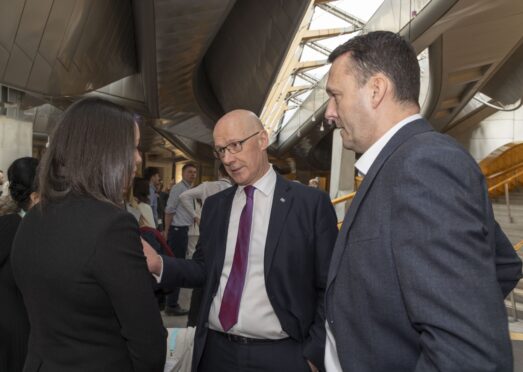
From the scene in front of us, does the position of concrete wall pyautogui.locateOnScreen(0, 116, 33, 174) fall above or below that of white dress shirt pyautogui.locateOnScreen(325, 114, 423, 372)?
above

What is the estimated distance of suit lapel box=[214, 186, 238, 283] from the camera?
7.23 feet

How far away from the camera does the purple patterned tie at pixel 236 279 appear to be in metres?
2.08

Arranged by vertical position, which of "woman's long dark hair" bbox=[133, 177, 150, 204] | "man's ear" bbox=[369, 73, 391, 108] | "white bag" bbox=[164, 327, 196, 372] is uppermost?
"man's ear" bbox=[369, 73, 391, 108]

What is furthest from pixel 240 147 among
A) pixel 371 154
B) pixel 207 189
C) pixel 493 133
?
pixel 493 133

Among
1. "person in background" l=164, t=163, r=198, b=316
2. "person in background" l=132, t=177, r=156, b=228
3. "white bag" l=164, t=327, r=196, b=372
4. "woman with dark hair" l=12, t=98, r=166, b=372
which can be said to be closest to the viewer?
"woman with dark hair" l=12, t=98, r=166, b=372

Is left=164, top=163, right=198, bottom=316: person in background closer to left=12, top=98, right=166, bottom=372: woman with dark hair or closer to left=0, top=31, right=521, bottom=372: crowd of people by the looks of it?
left=0, top=31, right=521, bottom=372: crowd of people

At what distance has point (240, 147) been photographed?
2.31m

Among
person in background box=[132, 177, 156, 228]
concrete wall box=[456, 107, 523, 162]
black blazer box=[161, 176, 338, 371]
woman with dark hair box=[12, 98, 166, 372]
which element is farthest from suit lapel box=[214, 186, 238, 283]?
concrete wall box=[456, 107, 523, 162]

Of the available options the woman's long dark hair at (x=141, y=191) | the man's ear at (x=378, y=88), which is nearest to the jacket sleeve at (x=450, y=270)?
the man's ear at (x=378, y=88)

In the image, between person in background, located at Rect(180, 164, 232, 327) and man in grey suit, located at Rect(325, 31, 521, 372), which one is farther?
person in background, located at Rect(180, 164, 232, 327)

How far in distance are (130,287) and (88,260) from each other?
0.14 m

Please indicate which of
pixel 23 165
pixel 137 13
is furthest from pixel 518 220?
pixel 23 165

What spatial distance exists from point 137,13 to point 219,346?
910cm

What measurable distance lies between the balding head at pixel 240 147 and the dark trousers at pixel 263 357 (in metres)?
0.77
